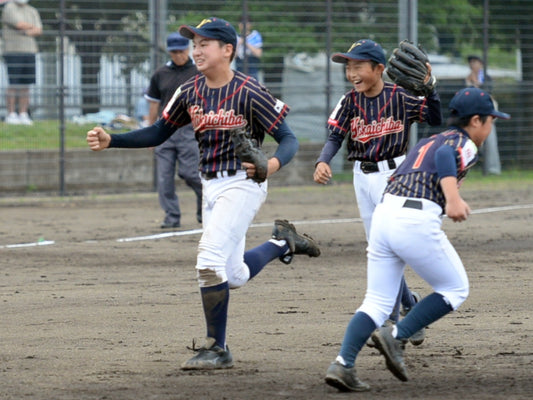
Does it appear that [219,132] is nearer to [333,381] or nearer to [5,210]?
[333,381]

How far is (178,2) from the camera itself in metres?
19.2

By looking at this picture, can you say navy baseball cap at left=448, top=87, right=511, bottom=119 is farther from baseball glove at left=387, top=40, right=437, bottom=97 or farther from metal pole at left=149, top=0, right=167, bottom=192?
metal pole at left=149, top=0, right=167, bottom=192

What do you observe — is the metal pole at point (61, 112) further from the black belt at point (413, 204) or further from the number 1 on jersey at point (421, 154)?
the black belt at point (413, 204)

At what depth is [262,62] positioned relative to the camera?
20156 millimetres

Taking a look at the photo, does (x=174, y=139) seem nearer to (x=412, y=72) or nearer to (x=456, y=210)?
(x=412, y=72)

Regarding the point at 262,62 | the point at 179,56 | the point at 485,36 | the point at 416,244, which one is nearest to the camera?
the point at 416,244

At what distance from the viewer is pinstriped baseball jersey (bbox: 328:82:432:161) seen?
6859 mm

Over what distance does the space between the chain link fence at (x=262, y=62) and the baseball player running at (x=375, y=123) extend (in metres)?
11.8

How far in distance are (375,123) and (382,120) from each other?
49 millimetres

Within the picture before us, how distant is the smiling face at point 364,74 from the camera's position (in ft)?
22.0

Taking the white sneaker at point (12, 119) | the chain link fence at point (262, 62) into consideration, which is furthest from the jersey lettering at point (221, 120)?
the white sneaker at point (12, 119)

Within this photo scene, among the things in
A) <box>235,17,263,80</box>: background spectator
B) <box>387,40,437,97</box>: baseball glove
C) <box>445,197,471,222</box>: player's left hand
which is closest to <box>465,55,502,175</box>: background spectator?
<box>235,17,263,80</box>: background spectator

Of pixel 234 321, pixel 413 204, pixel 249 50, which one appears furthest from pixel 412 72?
pixel 249 50

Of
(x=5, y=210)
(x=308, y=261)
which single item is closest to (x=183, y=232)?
(x=308, y=261)
